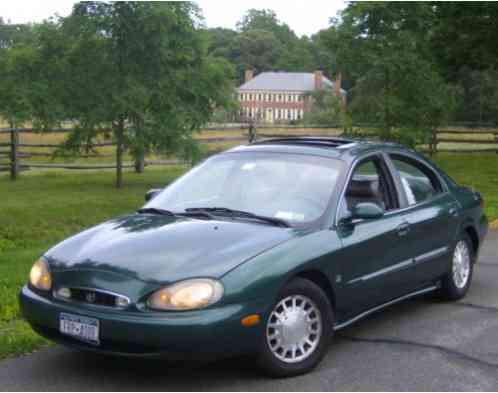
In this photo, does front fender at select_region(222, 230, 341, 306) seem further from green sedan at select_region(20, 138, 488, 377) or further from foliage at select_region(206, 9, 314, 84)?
foliage at select_region(206, 9, 314, 84)

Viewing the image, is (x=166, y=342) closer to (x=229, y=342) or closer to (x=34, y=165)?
(x=229, y=342)

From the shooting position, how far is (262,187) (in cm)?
616

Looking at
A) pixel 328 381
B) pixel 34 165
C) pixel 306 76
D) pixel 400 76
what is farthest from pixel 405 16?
pixel 306 76

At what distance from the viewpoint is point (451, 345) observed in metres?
5.99

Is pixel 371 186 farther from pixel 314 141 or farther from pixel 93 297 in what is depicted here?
pixel 93 297

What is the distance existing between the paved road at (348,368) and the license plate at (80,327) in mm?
335

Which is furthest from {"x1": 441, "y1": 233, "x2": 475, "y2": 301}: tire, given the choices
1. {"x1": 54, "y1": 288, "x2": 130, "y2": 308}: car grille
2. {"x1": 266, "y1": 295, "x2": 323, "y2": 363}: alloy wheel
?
{"x1": 54, "y1": 288, "x2": 130, "y2": 308}: car grille

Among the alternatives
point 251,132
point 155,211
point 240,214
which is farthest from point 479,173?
point 240,214

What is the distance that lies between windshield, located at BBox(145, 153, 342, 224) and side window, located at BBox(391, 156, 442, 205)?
857 mm

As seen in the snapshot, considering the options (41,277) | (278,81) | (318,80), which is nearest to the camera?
(41,277)

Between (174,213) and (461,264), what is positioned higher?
(174,213)

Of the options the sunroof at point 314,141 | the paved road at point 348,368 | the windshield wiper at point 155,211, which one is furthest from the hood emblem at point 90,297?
the sunroof at point 314,141

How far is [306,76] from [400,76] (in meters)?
111

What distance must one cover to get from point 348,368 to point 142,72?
1449 cm
